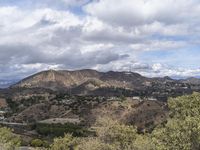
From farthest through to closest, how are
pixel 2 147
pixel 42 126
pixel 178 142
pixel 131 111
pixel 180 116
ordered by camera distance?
pixel 131 111 < pixel 42 126 < pixel 2 147 < pixel 180 116 < pixel 178 142

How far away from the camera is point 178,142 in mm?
27188

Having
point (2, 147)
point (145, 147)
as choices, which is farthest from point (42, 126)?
point (145, 147)

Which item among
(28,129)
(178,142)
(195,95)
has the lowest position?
(28,129)

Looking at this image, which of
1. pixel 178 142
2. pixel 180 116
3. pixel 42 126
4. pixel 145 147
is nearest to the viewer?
pixel 178 142

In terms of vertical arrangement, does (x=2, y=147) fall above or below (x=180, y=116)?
below

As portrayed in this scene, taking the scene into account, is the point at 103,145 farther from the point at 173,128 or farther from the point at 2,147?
the point at 173,128

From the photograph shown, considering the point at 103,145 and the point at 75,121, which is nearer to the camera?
the point at 103,145

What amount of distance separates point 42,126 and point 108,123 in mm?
133807

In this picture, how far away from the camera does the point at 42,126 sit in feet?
583

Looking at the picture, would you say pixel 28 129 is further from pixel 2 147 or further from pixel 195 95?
pixel 195 95

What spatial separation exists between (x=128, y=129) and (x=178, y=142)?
1884cm

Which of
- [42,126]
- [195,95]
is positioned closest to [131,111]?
[42,126]

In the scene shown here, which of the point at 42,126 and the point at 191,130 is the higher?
the point at 191,130

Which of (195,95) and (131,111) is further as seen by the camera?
(131,111)
